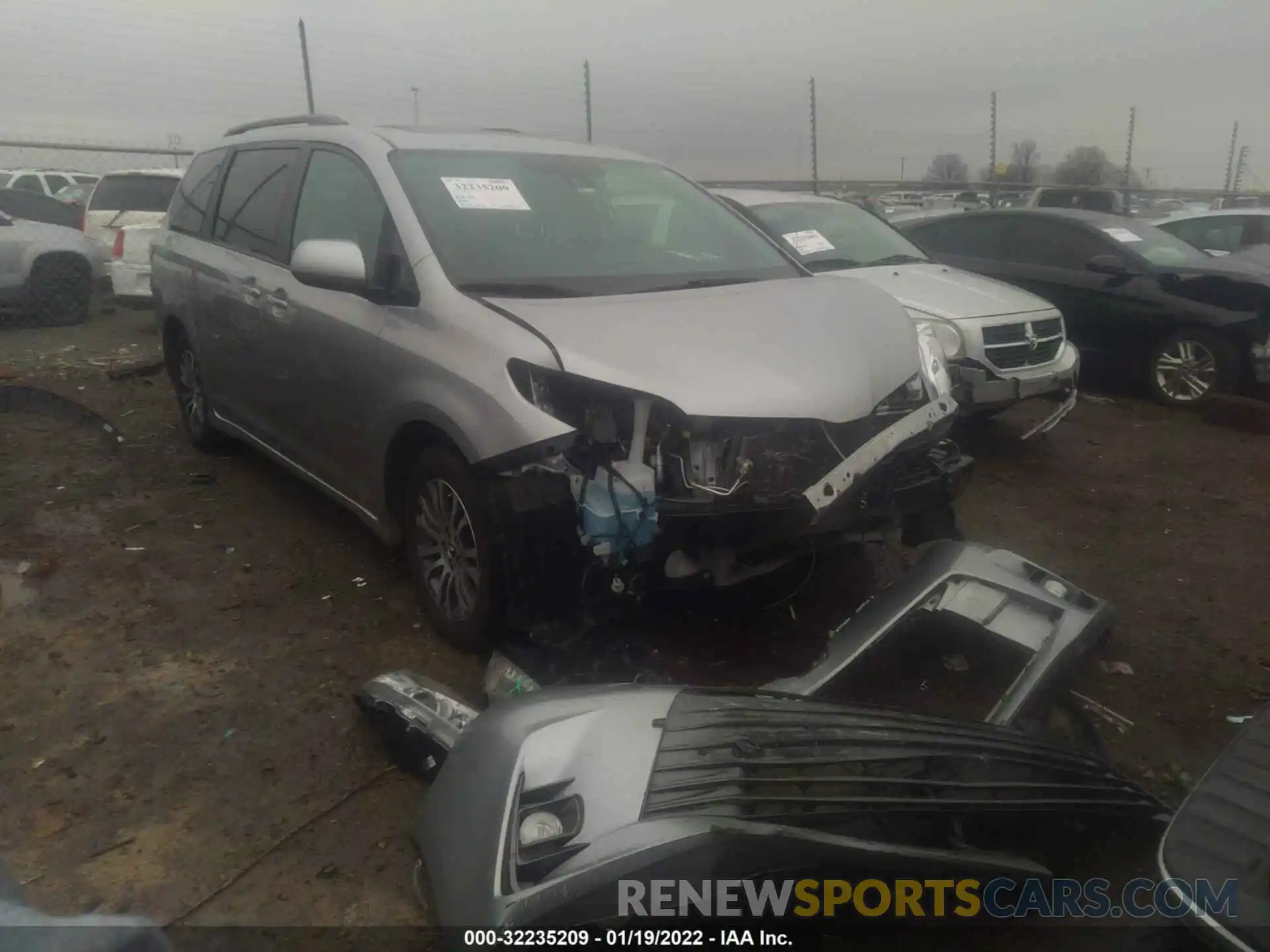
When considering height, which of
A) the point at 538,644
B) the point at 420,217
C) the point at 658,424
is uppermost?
the point at 420,217

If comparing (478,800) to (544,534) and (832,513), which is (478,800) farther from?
(832,513)

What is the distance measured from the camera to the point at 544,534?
9.34 feet

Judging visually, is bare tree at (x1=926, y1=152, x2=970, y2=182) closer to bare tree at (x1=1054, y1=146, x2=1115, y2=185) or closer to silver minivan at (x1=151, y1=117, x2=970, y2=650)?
bare tree at (x1=1054, y1=146, x2=1115, y2=185)

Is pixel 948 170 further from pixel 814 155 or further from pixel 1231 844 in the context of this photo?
pixel 1231 844

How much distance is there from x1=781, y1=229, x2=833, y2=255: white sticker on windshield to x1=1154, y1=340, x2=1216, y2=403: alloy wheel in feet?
9.75

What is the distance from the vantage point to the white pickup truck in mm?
9359

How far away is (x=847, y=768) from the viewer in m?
1.87

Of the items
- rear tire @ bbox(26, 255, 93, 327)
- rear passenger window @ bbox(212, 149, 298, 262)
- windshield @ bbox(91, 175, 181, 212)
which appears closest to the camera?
rear passenger window @ bbox(212, 149, 298, 262)

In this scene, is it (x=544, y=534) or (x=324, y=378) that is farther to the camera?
(x=324, y=378)

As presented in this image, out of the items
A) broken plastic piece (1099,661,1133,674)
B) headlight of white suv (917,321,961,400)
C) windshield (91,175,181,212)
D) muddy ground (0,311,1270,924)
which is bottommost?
broken plastic piece (1099,661,1133,674)

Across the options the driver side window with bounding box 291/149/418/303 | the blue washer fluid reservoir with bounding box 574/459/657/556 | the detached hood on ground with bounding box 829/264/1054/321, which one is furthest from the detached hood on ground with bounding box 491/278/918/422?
the detached hood on ground with bounding box 829/264/1054/321

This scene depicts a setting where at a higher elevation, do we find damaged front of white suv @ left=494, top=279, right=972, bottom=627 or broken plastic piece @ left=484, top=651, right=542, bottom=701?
damaged front of white suv @ left=494, top=279, right=972, bottom=627

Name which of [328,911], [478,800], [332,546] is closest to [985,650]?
[478,800]

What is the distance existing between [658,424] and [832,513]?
1.92ft
